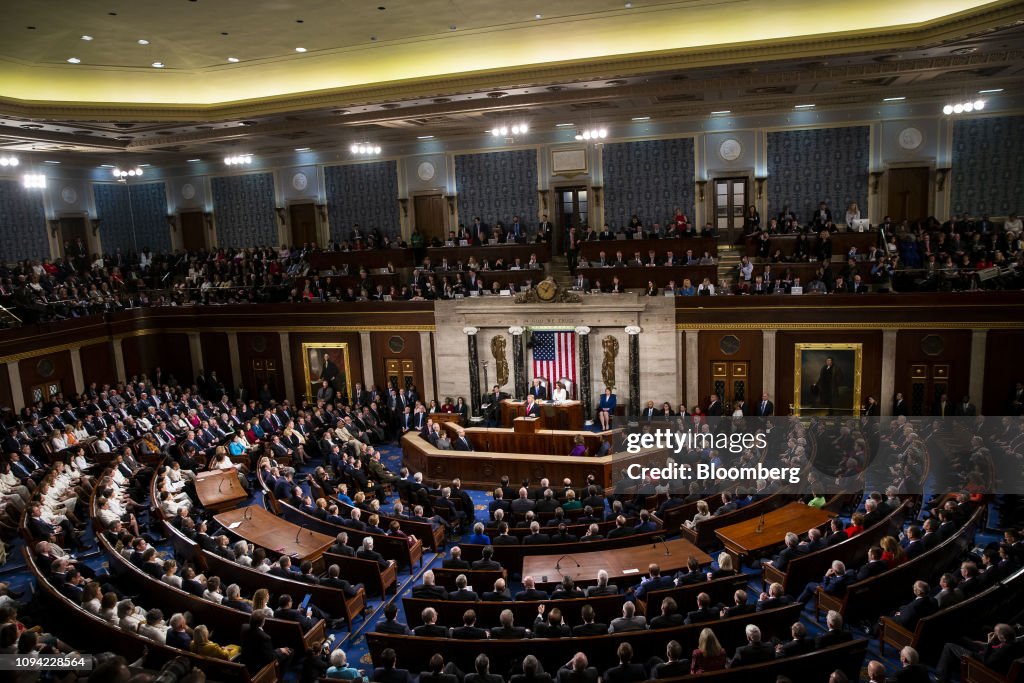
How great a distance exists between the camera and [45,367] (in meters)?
19.4

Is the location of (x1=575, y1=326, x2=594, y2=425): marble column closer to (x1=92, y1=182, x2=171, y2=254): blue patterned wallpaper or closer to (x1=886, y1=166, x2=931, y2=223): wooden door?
(x1=886, y1=166, x2=931, y2=223): wooden door

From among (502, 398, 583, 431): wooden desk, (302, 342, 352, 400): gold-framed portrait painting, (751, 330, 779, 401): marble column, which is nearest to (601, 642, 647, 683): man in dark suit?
(502, 398, 583, 431): wooden desk

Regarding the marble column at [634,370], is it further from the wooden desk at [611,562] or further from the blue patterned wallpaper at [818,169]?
the wooden desk at [611,562]

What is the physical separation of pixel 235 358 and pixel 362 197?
7082 millimetres

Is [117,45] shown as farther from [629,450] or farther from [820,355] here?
[820,355]

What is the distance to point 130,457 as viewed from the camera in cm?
1466

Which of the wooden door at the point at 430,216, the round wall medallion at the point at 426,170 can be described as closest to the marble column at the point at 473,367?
the wooden door at the point at 430,216

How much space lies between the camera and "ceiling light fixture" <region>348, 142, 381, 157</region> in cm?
2047

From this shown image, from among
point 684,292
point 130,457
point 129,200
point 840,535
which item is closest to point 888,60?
point 684,292

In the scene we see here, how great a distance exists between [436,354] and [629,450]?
285 inches

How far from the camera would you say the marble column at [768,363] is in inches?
707

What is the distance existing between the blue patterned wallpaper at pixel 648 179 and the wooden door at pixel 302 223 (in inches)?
421

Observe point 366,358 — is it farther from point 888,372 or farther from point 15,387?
point 888,372

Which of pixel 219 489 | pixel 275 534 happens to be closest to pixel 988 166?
pixel 275 534
